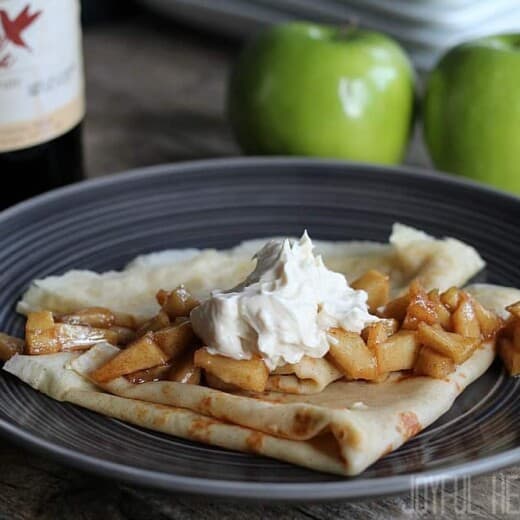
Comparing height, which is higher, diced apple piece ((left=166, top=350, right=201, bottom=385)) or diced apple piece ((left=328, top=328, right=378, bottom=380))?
diced apple piece ((left=328, top=328, right=378, bottom=380))

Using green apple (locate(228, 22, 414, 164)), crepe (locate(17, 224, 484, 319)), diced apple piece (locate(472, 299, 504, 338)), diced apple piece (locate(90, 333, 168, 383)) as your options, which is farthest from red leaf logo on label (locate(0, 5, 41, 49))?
diced apple piece (locate(472, 299, 504, 338))

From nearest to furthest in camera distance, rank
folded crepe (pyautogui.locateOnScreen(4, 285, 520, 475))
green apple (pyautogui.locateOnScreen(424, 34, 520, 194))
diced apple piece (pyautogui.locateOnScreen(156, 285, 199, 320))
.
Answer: folded crepe (pyautogui.locateOnScreen(4, 285, 520, 475)) < diced apple piece (pyautogui.locateOnScreen(156, 285, 199, 320)) < green apple (pyautogui.locateOnScreen(424, 34, 520, 194))

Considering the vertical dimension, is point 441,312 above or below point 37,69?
below

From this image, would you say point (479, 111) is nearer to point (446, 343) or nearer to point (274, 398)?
point (446, 343)

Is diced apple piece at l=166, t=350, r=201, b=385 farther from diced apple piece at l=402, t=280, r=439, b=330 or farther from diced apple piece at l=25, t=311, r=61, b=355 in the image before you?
diced apple piece at l=402, t=280, r=439, b=330

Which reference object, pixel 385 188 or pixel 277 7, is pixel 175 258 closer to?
pixel 385 188

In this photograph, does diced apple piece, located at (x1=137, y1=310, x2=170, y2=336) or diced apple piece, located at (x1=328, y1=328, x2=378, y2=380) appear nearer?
diced apple piece, located at (x1=328, y1=328, x2=378, y2=380)

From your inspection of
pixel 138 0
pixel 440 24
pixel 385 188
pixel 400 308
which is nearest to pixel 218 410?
pixel 400 308

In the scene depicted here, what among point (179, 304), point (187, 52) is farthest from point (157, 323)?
point (187, 52)
